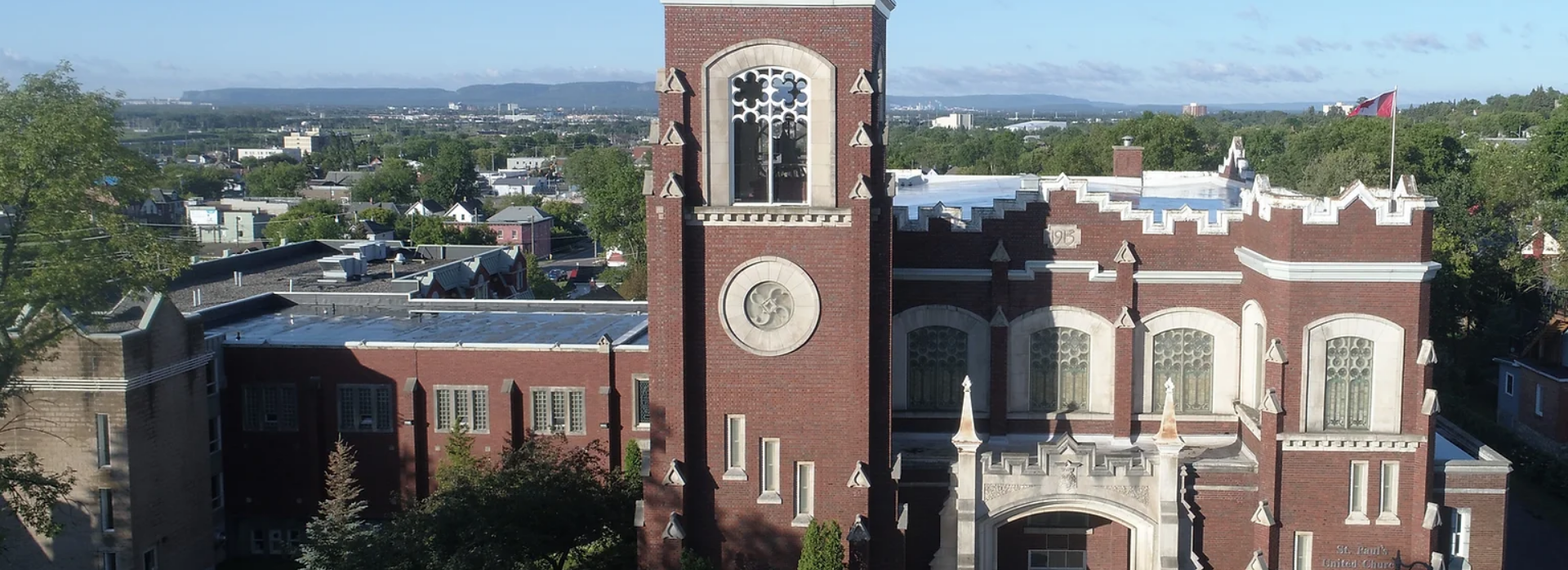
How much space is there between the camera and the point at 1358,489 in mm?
24625

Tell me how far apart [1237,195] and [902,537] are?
56.5 ft

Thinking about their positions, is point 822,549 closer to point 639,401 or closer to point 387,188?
point 639,401

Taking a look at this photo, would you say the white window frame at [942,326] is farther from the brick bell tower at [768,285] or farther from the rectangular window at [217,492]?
the rectangular window at [217,492]

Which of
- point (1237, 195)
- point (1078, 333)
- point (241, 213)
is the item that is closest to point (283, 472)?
point (1078, 333)

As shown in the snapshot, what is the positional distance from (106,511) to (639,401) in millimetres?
12199

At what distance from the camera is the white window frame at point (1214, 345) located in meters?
26.0

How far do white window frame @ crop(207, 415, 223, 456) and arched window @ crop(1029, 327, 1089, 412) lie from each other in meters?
19.9

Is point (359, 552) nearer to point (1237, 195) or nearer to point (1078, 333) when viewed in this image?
point (1078, 333)

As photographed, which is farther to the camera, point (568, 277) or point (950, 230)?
point (568, 277)

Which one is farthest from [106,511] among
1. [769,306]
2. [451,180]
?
[451,180]

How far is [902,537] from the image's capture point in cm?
2362

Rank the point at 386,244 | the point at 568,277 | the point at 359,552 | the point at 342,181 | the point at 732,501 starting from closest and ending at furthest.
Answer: the point at 359,552, the point at 732,501, the point at 386,244, the point at 568,277, the point at 342,181

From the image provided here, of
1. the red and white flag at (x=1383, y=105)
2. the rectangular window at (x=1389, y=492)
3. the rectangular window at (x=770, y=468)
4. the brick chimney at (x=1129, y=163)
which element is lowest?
the rectangular window at (x=1389, y=492)

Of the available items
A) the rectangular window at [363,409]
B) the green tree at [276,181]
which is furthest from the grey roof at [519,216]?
the rectangular window at [363,409]
